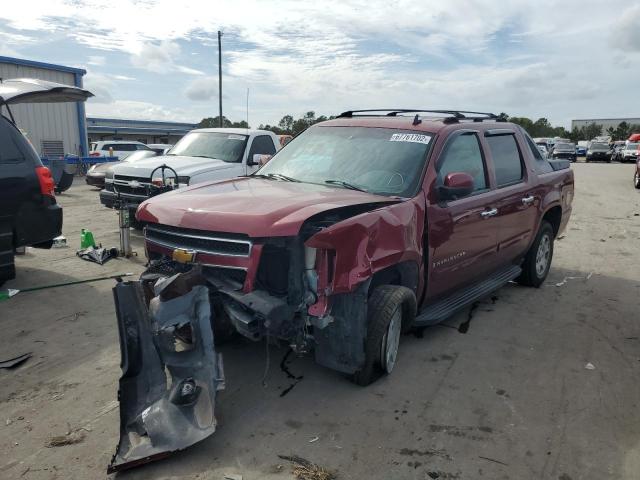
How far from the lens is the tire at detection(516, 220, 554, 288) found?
623 centimetres

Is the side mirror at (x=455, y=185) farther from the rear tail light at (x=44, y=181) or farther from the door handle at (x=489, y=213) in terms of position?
the rear tail light at (x=44, y=181)

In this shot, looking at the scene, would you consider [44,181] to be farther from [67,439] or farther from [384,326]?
[384,326]

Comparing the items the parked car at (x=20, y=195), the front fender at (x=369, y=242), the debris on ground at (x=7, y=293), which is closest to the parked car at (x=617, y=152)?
the front fender at (x=369, y=242)

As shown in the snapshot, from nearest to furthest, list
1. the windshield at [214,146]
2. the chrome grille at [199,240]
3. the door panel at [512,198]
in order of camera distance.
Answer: the chrome grille at [199,240] < the door panel at [512,198] < the windshield at [214,146]

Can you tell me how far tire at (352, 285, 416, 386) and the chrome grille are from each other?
0.97 m

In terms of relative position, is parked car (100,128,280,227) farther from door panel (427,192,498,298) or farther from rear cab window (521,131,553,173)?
door panel (427,192,498,298)

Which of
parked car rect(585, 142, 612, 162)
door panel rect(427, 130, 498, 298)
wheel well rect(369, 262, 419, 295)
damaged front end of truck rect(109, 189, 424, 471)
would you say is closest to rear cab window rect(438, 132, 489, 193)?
door panel rect(427, 130, 498, 298)

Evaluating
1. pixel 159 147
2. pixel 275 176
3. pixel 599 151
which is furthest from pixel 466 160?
pixel 599 151

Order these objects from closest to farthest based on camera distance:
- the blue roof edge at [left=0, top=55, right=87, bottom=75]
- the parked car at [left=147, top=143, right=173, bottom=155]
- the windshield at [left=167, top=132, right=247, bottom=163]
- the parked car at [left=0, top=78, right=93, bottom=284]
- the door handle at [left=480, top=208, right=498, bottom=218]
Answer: the door handle at [left=480, top=208, right=498, bottom=218] → the parked car at [left=0, top=78, right=93, bottom=284] → the windshield at [left=167, top=132, right=247, bottom=163] → the parked car at [left=147, top=143, right=173, bottom=155] → the blue roof edge at [left=0, top=55, right=87, bottom=75]

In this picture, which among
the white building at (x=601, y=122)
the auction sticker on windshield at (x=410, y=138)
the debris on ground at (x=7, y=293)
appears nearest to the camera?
the auction sticker on windshield at (x=410, y=138)

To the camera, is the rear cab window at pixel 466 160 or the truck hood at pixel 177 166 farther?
the truck hood at pixel 177 166

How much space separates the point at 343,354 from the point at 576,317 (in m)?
3.14

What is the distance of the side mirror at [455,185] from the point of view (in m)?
4.00

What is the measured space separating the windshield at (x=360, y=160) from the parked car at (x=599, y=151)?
42.8m
